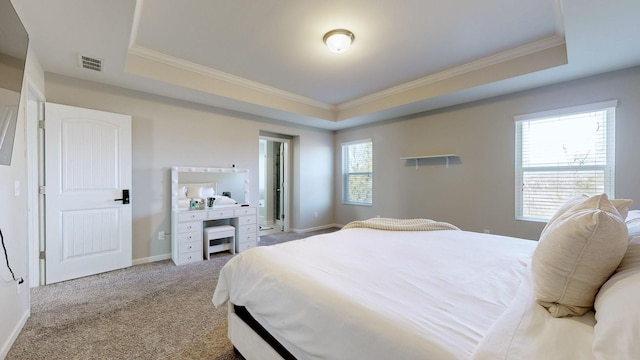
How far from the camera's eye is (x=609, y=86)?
2975 millimetres

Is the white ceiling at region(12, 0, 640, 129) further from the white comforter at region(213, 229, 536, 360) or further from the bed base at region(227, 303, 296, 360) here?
the bed base at region(227, 303, 296, 360)

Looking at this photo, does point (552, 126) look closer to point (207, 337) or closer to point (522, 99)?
point (522, 99)

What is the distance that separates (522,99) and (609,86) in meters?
0.80

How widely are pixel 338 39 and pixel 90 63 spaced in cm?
267

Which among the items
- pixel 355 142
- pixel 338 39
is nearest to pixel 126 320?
pixel 338 39

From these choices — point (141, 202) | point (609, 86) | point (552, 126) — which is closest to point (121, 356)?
point (141, 202)

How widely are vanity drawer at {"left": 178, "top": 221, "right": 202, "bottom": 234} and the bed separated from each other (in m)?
2.21

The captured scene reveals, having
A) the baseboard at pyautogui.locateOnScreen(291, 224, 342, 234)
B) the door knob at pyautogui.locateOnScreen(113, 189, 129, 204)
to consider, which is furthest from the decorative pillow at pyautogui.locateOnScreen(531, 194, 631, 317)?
the baseboard at pyautogui.locateOnScreen(291, 224, 342, 234)

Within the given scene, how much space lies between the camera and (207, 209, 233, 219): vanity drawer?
152 inches

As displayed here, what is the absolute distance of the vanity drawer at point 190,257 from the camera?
11.5ft

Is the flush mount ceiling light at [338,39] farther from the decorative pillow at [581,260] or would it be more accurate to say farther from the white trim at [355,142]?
the white trim at [355,142]

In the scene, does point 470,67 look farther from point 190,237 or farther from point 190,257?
point 190,257

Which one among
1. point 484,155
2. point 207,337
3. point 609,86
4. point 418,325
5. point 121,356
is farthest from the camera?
point 484,155

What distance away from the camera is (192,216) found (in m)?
3.65
